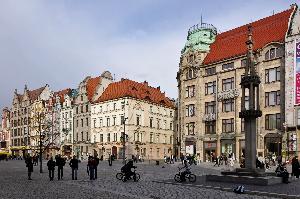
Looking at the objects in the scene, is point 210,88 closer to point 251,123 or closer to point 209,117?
point 209,117

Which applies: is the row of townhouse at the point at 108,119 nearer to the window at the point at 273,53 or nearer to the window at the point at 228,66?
the window at the point at 228,66

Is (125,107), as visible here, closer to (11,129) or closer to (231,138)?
(231,138)

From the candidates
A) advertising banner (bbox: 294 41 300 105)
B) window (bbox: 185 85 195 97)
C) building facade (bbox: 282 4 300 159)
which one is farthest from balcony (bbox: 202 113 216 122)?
advertising banner (bbox: 294 41 300 105)

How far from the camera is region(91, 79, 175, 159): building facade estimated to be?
77.4m

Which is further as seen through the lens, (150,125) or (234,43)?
(150,125)

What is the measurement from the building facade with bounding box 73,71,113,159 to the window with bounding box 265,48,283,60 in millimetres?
41530

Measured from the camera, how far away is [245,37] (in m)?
61.1

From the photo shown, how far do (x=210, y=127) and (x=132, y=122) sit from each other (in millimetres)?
20022

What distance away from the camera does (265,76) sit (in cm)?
5503

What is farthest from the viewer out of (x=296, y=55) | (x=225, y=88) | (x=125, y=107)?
(x=125, y=107)

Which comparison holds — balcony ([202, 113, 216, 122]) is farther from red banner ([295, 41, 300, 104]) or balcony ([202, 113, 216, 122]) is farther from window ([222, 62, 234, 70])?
red banner ([295, 41, 300, 104])

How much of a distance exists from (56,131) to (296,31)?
209 feet

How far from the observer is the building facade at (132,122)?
77375 millimetres

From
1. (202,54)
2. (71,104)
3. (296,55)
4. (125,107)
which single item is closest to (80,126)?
(71,104)
